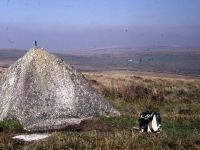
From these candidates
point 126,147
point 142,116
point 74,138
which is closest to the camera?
point 126,147

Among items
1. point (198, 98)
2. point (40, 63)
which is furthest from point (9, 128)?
point (198, 98)

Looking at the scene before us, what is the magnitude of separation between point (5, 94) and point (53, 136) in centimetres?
652

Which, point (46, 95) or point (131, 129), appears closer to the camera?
point (131, 129)

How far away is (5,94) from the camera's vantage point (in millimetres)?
17906

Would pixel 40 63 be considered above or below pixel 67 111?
above

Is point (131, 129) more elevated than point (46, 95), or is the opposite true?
point (46, 95)

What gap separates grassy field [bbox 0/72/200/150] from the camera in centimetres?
1104

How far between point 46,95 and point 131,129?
4.12 m

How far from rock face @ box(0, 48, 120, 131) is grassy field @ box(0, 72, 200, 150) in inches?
29.3

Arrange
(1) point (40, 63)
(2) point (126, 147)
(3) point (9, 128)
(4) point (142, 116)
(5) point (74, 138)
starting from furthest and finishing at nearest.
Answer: (1) point (40, 63), (3) point (9, 128), (4) point (142, 116), (5) point (74, 138), (2) point (126, 147)

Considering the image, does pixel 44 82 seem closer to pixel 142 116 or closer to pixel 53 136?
pixel 142 116

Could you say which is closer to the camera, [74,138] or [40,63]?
[74,138]

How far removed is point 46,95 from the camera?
17.5 meters

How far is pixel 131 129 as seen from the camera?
48.9 ft
